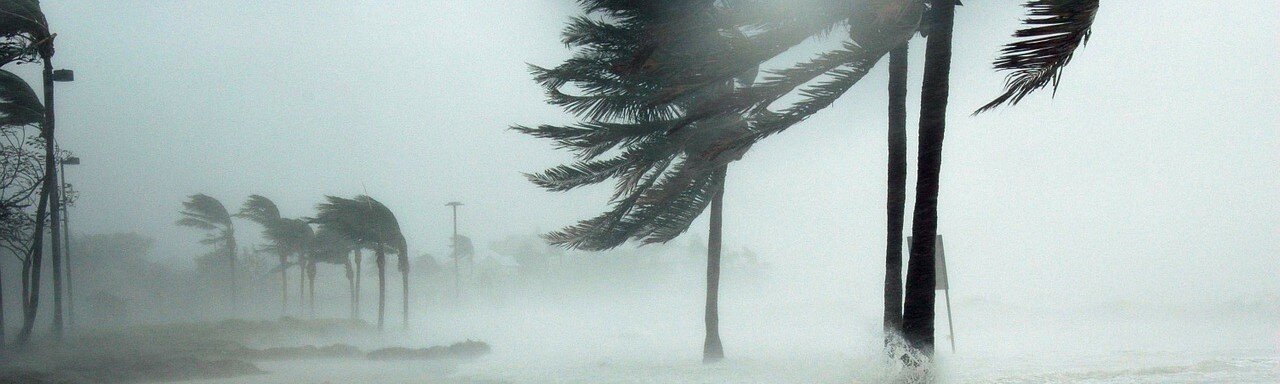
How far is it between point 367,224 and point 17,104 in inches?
559

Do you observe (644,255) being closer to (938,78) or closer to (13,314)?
(13,314)

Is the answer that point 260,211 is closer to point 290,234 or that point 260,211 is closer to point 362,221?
point 290,234

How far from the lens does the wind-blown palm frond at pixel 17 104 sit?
1953 cm

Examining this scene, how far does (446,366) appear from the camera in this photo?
19.8 m

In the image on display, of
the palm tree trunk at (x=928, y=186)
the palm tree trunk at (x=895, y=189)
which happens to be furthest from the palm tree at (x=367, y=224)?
the palm tree trunk at (x=928, y=186)

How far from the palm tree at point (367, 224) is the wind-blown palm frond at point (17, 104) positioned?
11920 mm

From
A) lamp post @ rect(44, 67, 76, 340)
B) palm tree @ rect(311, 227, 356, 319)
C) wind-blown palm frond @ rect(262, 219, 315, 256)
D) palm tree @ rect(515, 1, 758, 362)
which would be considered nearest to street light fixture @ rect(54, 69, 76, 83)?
lamp post @ rect(44, 67, 76, 340)

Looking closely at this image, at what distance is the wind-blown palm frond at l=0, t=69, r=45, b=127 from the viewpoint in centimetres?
1953

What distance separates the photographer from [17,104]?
19.9 metres

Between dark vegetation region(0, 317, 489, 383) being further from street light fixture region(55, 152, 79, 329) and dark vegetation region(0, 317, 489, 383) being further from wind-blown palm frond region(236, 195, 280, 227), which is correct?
wind-blown palm frond region(236, 195, 280, 227)

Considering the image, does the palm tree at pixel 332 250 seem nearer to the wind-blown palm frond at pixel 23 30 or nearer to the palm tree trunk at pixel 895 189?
the wind-blown palm frond at pixel 23 30

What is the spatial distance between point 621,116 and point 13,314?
→ 46.5 ft

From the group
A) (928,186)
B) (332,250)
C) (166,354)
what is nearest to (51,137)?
(166,354)

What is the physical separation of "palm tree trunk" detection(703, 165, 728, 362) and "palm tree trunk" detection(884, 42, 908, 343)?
5776 mm
